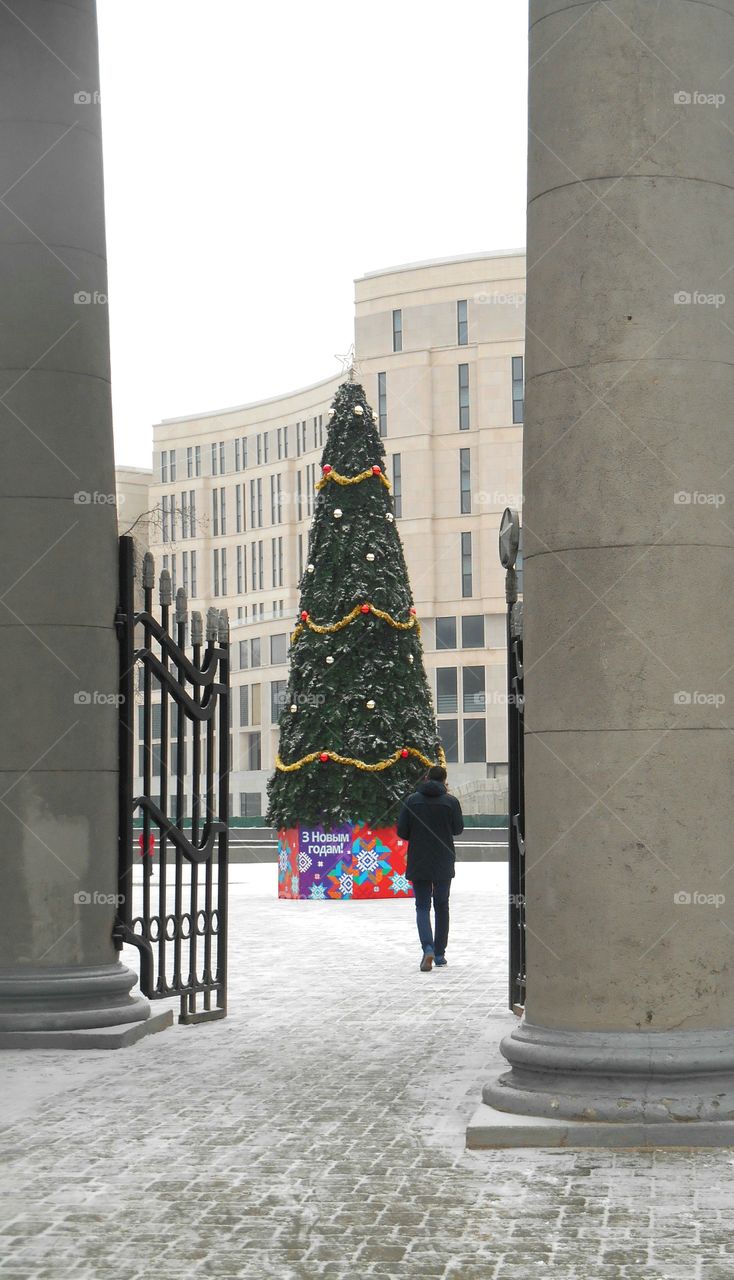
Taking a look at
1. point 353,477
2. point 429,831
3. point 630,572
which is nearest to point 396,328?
point 353,477

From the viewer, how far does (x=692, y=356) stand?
24.8 feet

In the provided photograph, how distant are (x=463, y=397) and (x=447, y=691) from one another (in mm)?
15242

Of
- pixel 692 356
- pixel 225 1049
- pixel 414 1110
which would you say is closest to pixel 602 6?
pixel 692 356

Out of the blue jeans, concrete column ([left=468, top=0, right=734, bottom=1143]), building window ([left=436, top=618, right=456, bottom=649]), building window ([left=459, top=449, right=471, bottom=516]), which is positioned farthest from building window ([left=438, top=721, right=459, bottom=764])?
concrete column ([left=468, top=0, right=734, bottom=1143])

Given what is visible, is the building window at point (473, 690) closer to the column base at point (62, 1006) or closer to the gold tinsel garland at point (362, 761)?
the gold tinsel garland at point (362, 761)

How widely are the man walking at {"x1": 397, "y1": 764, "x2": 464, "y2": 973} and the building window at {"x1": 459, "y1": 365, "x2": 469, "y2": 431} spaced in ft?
234

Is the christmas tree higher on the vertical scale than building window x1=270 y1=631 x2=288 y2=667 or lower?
lower

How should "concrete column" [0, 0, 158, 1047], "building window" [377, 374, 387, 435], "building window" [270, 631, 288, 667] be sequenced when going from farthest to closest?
"building window" [270, 631, 288, 667] → "building window" [377, 374, 387, 435] → "concrete column" [0, 0, 158, 1047]

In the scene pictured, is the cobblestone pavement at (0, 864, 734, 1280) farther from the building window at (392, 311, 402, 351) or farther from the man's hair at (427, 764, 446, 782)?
the building window at (392, 311, 402, 351)

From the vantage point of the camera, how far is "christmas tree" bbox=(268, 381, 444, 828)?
24359 mm

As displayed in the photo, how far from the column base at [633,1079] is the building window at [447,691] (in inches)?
3035

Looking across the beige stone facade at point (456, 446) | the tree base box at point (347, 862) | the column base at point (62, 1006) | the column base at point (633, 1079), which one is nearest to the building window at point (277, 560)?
the beige stone facade at point (456, 446)

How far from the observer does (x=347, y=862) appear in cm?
2488

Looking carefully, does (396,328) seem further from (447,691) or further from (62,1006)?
(62,1006)
